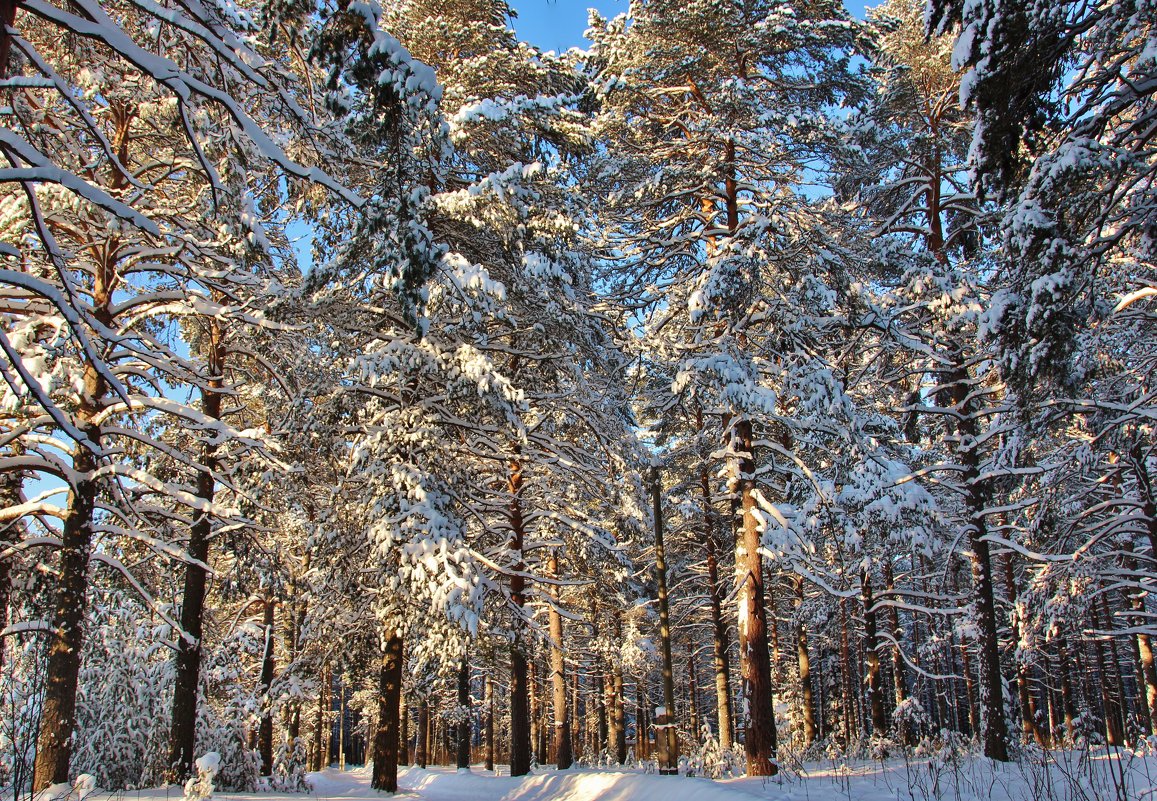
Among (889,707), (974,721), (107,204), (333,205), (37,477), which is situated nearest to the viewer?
(107,204)

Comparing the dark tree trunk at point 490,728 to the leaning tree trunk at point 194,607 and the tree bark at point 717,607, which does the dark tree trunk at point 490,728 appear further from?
the leaning tree trunk at point 194,607

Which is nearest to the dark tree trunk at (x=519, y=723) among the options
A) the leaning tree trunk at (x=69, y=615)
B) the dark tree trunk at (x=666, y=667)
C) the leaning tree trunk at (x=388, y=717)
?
the dark tree trunk at (x=666, y=667)

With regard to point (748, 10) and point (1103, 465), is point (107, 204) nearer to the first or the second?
point (748, 10)

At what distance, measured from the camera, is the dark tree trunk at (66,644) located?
8.20 m

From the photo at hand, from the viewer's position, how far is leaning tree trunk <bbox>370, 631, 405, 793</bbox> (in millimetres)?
11258

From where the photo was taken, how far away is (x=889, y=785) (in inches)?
287

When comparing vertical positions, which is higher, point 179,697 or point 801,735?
point 179,697

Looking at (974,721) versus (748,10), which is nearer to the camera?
(748,10)

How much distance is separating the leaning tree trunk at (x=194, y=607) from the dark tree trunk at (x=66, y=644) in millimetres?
1400

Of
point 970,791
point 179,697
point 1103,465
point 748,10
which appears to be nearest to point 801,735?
point 1103,465

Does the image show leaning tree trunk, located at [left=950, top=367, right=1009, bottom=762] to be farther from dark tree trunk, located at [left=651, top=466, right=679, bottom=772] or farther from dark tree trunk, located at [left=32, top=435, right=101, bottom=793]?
dark tree trunk, located at [left=32, top=435, right=101, bottom=793]

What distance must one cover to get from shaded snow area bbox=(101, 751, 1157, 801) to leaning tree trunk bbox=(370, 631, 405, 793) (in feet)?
0.90

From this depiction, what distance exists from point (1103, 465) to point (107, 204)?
16023mm

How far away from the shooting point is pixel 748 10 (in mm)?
11570
